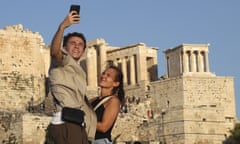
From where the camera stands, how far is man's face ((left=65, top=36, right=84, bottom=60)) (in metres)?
7.80

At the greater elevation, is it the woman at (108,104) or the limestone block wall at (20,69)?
the limestone block wall at (20,69)

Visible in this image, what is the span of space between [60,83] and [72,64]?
0.72ft

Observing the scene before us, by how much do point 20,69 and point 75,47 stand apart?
3550 centimetres

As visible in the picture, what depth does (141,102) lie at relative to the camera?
146ft

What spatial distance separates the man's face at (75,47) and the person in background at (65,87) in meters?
0.07

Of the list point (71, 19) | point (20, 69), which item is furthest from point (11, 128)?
point (71, 19)

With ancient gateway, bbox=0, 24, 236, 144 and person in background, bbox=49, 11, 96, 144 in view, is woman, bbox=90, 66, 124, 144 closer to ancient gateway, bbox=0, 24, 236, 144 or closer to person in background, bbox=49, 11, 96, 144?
person in background, bbox=49, 11, 96, 144

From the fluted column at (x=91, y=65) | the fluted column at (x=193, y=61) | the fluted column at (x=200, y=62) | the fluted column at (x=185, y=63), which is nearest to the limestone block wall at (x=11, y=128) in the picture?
the fluted column at (x=91, y=65)

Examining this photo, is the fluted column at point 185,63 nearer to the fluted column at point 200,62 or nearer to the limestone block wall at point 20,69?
the fluted column at point 200,62

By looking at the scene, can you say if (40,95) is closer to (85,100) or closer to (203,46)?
(203,46)

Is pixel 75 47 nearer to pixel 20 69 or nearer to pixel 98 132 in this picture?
pixel 98 132

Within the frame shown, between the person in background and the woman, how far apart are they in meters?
0.16

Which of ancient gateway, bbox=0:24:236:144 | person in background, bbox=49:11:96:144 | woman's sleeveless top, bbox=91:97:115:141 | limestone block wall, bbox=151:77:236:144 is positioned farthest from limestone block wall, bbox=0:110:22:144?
person in background, bbox=49:11:96:144

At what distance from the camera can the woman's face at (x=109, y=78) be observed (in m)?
8.23
